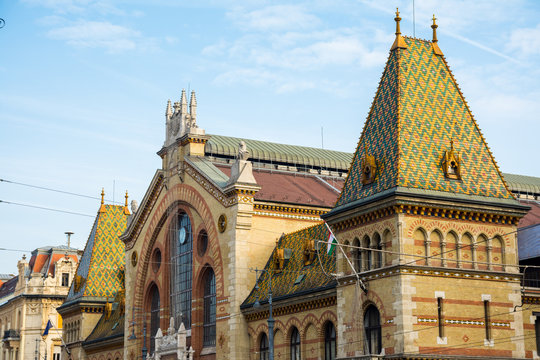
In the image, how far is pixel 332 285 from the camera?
49406 mm

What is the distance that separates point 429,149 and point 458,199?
3036 millimetres

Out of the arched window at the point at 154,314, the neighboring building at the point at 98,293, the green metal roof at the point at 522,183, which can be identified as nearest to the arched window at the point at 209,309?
the arched window at the point at 154,314

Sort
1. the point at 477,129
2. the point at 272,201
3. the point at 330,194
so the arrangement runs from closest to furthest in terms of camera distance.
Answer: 1. the point at 477,129
2. the point at 272,201
3. the point at 330,194

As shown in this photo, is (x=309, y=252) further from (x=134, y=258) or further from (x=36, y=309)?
(x=36, y=309)

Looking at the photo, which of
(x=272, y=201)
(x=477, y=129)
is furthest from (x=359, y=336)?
(x=272, y=201)

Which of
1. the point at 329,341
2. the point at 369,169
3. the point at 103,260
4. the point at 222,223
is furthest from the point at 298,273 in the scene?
the point at 103,260

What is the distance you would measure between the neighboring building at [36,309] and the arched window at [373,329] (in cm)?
6772

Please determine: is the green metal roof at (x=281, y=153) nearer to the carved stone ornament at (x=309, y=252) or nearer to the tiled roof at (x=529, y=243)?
the carved stone ornament at (x=309, y=252)

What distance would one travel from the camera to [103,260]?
85.9 m

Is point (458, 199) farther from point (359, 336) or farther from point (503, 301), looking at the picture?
point (359, 336)

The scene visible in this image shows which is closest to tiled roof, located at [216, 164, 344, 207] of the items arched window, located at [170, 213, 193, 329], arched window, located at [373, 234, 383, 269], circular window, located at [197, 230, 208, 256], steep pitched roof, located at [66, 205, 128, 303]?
circular window, located at [197, 230, 208, 256]

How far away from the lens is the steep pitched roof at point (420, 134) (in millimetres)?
45156

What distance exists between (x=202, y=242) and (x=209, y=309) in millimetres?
4562

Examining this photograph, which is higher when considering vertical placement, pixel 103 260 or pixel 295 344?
pixel 103 260
